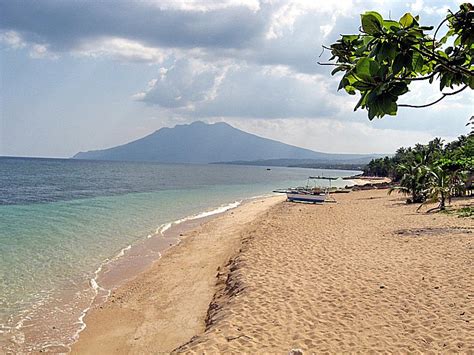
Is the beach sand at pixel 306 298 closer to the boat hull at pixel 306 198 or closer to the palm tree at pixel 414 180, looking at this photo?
the palm tree at pixel 414 180

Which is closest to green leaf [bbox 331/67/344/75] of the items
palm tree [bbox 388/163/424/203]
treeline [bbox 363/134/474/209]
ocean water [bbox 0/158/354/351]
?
ocean water [bbox 0/158/354/351]

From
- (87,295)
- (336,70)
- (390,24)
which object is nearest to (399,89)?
(390,24)

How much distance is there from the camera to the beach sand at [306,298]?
621 centimetres

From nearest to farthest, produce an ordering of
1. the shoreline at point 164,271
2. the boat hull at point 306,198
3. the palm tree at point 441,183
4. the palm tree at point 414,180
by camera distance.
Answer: the shoreline at point 164,271, the palm tree at point 441,183, the palm tree at point 414,180, the boat hull at point 306,198

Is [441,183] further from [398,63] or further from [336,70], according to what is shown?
[398,63]

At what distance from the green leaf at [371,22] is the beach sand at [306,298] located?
17.4ft

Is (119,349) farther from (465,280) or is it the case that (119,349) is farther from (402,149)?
(402,149)

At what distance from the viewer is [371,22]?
60.1 inches

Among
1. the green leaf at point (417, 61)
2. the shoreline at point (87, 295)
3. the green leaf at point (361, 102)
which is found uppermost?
the green leaf at point (417, 61)

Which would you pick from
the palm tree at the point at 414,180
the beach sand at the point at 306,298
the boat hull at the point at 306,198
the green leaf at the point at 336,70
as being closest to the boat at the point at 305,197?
the boat hull at the point at 306,198

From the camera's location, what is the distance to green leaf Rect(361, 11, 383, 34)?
1514 mm

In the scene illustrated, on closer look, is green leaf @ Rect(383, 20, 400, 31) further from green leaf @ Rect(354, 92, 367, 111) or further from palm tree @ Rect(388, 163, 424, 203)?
palm tree @ Rect(388, 163, 424, 203)

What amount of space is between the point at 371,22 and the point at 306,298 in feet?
23.6

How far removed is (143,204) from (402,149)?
75138 millimetres
